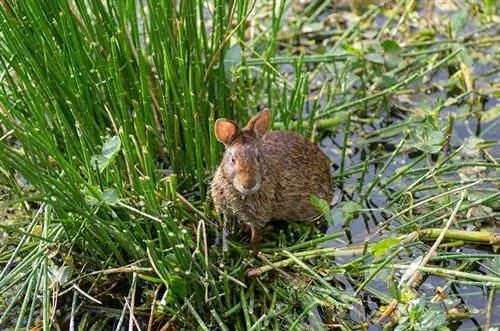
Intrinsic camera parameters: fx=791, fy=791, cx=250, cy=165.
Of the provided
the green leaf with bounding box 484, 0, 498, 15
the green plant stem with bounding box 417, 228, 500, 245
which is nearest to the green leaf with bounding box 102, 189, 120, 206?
the green plant stem with bounding box 417, 228, 500, 245

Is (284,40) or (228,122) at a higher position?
(228,122)

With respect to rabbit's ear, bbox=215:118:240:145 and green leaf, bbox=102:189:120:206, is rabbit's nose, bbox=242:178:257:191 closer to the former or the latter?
rabbit's ear, bbox=215:118:240:145

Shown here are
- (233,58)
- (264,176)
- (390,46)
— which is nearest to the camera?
(264,176)

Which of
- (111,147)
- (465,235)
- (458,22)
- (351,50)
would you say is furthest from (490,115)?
(111,147)

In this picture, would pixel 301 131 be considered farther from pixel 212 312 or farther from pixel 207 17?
pixel 207 17

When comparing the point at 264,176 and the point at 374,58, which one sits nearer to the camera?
the point at 264,176

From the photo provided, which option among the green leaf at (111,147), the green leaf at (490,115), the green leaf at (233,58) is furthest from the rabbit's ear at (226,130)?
the green leaf at (490,115)

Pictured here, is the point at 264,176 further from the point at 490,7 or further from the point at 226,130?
the point at 490,7

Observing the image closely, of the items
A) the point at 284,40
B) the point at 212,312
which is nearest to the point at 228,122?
the point at 212,312
